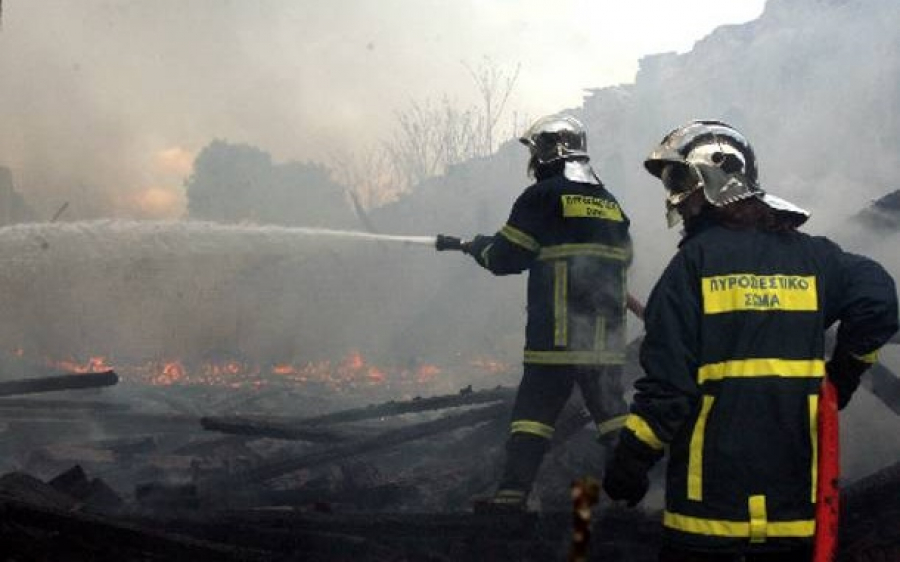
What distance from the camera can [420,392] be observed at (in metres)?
14.4

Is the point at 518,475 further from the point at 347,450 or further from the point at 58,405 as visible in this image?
the point at 58,405

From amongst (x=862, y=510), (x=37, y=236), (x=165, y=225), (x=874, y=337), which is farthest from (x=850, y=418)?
(x=37, y=236)

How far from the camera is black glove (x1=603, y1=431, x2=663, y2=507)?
270 centimetres

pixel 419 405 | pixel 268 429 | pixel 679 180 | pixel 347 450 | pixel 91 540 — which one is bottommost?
pixel 91 540

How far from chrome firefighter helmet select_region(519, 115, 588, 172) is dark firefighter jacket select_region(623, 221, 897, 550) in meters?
2.71

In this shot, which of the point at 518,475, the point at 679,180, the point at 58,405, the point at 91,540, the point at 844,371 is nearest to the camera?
the point at 844,371

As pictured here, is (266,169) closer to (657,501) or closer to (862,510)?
(657,501)

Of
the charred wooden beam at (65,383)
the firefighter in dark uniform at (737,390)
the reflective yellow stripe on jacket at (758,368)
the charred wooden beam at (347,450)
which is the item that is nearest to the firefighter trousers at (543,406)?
the charred wooden beam at (347,450)

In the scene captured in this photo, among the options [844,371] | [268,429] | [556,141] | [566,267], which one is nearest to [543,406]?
[566,267]

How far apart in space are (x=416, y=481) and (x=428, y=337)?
1049 centimetres

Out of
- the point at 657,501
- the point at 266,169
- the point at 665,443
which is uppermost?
the point at 266,169

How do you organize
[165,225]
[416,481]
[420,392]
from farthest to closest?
[420,392] < [165,225] < [416,481]

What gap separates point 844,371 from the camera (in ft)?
9.91

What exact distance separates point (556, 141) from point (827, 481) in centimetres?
320
